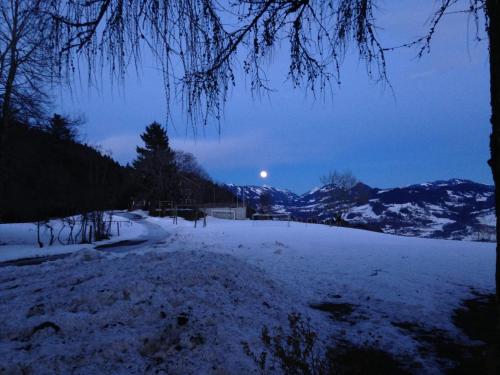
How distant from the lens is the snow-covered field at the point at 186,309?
261 centimetres

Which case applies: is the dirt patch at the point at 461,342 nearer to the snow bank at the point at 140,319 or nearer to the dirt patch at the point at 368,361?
the dirt patch at the point at 368,361

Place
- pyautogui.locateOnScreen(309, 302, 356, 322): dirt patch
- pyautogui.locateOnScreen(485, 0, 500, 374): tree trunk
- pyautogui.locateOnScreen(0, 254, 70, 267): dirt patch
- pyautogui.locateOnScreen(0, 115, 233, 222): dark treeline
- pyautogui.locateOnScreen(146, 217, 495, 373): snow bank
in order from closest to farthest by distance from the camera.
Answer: pyautogui.locateOnScreen(485, 0, 500, 374): tree trunk
pyautogui.locateOnScreen(146, 217, 495, 373): snow bank
pyautogui.locateOnScreen(309, 302, 356, 322): dirt patch
pyautogui.locateOnScreen(0, 254, 70, 267): dirt patch
pyautogui.locateOnScreen(0, 115, 233, 222): dark treeline

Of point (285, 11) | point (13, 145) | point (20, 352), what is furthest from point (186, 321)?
point (13, 145)

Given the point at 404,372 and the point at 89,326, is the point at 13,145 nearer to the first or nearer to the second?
the point at 89,326

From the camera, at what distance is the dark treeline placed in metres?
13.9

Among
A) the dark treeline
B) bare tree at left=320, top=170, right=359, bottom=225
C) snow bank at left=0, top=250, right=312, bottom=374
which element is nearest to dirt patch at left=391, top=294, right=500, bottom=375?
snow bank at left=0, top=250, right=312, bottom=374

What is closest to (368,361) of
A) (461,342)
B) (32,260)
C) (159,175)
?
(461,342)

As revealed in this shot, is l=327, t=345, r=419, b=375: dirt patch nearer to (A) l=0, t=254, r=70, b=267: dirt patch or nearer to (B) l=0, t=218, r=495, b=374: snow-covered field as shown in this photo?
(B) l=0, t=218, r=495, b=374: snow-covered field

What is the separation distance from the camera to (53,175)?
15.4 meters

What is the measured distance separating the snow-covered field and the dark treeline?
9513mm

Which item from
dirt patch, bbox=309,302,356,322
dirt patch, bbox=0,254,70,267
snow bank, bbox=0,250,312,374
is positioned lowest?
dirt patch, bbox=0,254,70,267

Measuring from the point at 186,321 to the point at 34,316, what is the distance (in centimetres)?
165

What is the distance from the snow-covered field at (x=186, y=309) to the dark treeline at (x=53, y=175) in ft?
31.2

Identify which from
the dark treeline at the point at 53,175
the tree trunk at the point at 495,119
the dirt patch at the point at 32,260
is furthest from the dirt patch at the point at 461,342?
the dark treeline at the point at 53,175
